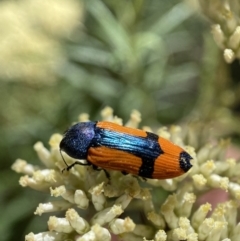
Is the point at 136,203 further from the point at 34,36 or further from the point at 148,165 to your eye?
the point at 34,36

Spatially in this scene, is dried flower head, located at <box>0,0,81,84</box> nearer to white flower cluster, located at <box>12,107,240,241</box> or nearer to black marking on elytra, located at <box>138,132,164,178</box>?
white flower cluster, located at <box>12,107,240,241</box>

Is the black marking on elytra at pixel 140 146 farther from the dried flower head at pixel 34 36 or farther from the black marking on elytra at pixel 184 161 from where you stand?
the dried flower head at pixel 34 36

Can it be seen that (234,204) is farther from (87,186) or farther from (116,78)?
(116,78)

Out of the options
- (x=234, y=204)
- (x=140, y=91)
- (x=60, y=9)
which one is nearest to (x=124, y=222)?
(x=234, y=204)

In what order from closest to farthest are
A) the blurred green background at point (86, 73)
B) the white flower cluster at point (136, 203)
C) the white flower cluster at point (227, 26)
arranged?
1. the white flower cluster at point (136, 203)
2. the white flower cluster at point (227, 26)
3. the blurred green background at point (86, 73)

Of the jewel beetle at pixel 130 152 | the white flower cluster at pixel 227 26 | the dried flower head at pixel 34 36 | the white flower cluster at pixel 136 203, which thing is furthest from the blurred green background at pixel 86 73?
the jewel beetle at pixel 130 152

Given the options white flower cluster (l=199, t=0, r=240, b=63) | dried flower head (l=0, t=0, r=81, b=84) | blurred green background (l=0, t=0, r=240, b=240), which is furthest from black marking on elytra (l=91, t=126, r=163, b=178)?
dried flower head (l=0, t=0, r=81, b=84)

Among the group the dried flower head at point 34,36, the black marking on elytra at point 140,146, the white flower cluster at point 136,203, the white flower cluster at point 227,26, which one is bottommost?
the white flower cluster at point 136,203

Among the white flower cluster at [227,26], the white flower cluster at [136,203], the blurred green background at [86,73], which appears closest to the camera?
the white flower cluster at [136,203]
